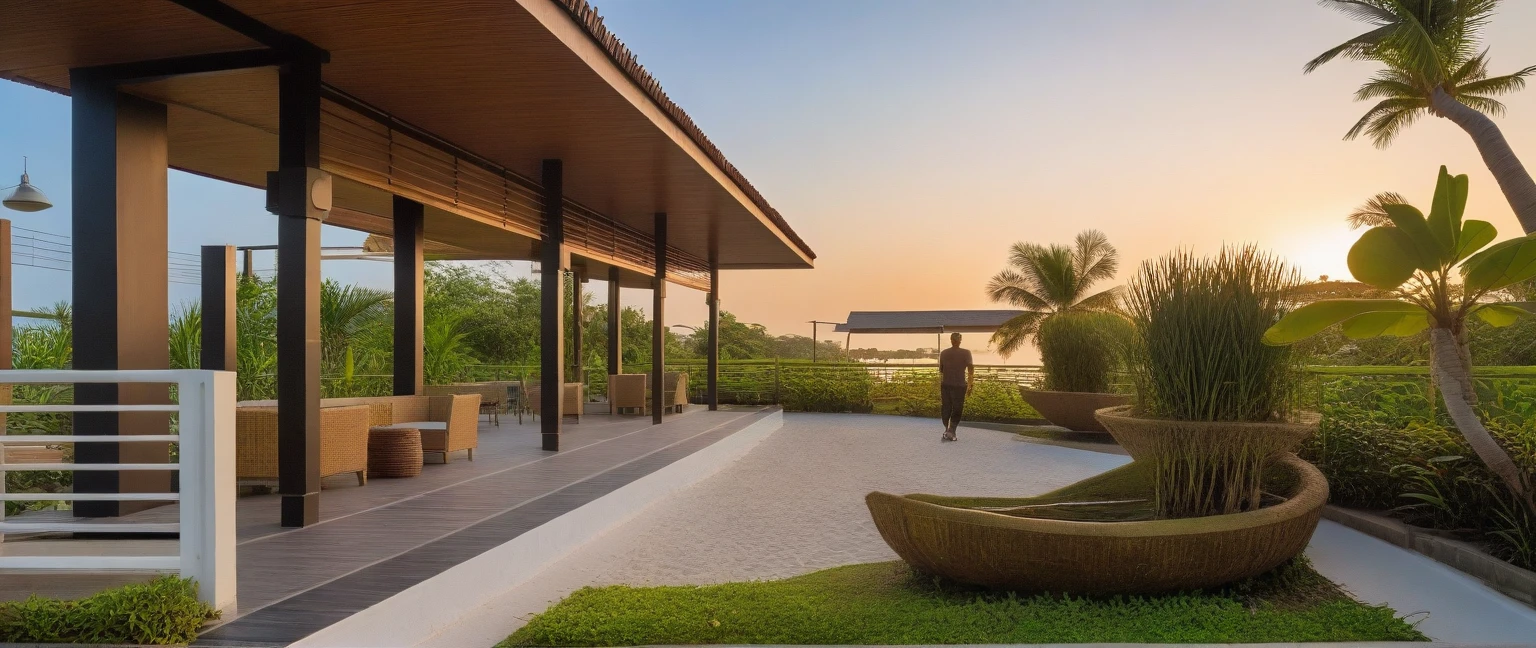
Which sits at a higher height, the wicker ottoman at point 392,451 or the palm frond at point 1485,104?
the palm frond at point 1485,104

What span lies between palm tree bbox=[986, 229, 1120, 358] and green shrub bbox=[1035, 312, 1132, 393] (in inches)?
344

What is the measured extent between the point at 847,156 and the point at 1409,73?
11.3m

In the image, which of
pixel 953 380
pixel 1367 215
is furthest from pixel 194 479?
pixel 1367 215

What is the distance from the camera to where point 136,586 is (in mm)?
3014

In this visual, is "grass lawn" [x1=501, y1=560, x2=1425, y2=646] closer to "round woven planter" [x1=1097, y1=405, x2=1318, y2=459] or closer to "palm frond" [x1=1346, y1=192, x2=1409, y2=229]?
"round woven planter" [x1=1097, y1=405, x2=1318, y2=459]

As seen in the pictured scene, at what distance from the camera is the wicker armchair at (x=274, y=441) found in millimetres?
5594

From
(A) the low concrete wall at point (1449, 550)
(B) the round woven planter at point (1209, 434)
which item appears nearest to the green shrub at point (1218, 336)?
(B) the round woven planter at point (1209, 434)

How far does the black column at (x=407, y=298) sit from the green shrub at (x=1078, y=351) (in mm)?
9224

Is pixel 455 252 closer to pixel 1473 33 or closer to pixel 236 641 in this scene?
pixel 236 641

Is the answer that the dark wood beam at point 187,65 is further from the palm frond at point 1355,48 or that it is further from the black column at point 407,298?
the palm frond at point 1355,48

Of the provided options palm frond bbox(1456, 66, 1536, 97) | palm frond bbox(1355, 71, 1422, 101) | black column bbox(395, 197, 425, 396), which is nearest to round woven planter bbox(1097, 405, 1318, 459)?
black column bbox(395, 197, 425, 396)

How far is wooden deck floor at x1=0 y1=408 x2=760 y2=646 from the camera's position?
130 inches

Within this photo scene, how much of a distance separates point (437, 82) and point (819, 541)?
163 inches

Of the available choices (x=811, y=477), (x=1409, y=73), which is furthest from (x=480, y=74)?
(x=1409, y=73)
